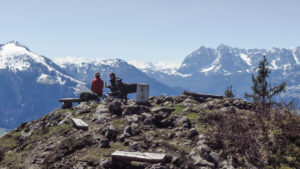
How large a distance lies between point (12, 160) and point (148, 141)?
23.7 feet

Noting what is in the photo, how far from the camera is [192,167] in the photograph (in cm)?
994

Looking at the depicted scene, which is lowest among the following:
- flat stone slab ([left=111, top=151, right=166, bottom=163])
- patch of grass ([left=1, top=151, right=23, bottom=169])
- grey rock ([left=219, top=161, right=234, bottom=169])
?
patch of grass ([left=1, top=151, right=23, bottom=169])

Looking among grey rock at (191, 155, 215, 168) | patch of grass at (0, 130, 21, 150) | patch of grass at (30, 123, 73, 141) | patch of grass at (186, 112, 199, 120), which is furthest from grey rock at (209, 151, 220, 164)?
patch of grass at (0, 130, 21, 150)

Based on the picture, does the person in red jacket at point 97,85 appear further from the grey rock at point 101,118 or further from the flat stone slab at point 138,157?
the flat stone slab at point 138,157

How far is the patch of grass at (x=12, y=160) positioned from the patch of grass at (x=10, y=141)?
1.43 meters

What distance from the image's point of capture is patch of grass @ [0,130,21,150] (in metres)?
16.2

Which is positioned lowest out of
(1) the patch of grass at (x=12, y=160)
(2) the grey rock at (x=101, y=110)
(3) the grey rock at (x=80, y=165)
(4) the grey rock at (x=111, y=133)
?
(1) the patch of grass at (x=12, y=160)

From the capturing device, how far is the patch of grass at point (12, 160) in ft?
41.4

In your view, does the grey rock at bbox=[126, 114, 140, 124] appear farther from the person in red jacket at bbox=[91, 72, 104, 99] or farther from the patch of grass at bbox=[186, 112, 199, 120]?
the person in red jacket at bbox=[91, 72, 104, 99]

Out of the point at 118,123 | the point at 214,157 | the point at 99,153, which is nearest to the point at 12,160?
the point at 99,153

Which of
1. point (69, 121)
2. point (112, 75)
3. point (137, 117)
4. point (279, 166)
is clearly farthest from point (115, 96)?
point (279, 166)

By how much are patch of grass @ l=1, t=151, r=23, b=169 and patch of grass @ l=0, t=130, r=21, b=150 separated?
143 centimetres

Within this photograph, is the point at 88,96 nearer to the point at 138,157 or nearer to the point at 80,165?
the point at 80,165

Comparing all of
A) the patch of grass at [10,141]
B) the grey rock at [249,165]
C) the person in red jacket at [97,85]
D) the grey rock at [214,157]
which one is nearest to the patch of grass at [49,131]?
the patch of grass at [10,141]
